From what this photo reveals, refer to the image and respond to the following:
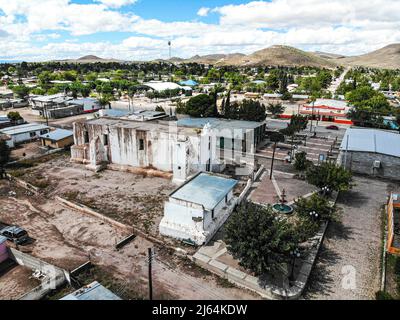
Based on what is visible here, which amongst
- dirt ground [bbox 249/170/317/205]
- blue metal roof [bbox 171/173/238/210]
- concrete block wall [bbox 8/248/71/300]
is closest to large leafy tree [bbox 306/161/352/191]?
dirt ground [bbox 249/170/317/205]

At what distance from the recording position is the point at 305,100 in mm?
74938

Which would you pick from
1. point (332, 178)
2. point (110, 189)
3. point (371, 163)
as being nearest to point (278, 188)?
point (332, 178)

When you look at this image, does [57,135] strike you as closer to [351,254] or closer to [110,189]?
[110,189]

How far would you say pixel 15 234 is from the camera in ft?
64.5

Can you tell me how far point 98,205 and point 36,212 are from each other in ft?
15.0

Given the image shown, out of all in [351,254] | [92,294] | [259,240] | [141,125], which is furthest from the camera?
[141,125]

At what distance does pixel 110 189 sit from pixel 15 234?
8.81 meters

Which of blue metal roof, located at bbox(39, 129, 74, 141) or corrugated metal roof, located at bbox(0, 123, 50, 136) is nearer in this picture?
blue metal roof, located at bbox(39, 129, 74, 141)

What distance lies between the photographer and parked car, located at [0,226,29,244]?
19.6 metres

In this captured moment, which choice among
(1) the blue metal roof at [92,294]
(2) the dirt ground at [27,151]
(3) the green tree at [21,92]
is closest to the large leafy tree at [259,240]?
(1) the blue metal roof at [92,294]

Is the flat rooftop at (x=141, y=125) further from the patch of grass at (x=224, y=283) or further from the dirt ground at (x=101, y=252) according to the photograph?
the patch of grass at (x=224, y=283)

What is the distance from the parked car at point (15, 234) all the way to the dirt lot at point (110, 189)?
205 inches

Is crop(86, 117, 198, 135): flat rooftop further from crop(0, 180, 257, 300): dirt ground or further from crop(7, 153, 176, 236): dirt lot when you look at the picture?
crop(0, 180, 257, 300): dirt ground

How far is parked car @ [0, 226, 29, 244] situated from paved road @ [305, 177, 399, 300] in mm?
17121
